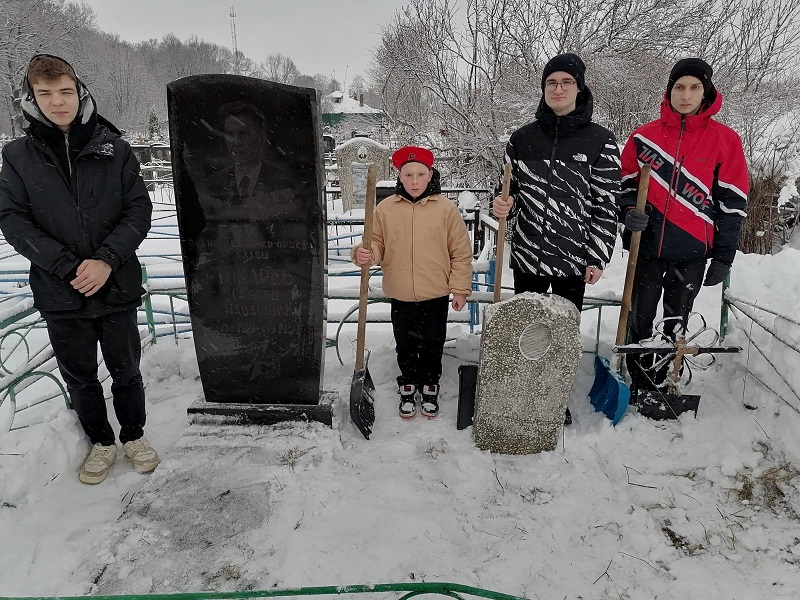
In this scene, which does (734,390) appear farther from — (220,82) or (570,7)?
(570,7)

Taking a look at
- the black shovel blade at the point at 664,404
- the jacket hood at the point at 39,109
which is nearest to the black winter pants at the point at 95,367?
the jacket hood at the point at 39,109

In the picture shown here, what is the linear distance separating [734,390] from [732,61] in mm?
11411

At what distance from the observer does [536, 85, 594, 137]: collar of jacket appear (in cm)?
292

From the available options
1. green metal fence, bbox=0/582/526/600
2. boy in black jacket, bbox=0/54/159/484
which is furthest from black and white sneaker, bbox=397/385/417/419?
green metal fence, bbox=0/582/526/600

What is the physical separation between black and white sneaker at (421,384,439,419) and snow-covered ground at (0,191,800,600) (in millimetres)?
64

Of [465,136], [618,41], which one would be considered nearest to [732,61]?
[618,41]

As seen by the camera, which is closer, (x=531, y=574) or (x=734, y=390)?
(x=531, y=574)

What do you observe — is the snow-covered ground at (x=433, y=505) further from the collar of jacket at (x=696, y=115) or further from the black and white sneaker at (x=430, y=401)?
the collar of jacket at (x=696, y=115)

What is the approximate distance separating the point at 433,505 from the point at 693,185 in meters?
2.38

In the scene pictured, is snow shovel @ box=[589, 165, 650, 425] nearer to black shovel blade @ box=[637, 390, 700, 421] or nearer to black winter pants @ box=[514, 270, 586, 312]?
black shovel blade @ box=[637, 390, 700, 421]

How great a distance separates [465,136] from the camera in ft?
36.5

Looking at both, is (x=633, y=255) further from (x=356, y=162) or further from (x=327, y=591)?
(x=356, y=162)

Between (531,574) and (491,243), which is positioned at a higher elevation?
(491,243)

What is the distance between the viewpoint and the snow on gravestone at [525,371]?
2814mm
